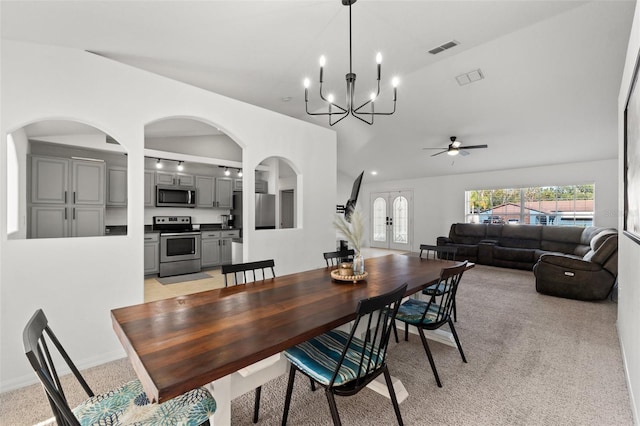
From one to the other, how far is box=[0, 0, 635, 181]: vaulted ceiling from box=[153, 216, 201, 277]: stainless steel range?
3212 millimetres

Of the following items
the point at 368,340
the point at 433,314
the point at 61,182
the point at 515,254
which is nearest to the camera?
the point at 368,340

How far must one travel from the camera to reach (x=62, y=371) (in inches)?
89.3

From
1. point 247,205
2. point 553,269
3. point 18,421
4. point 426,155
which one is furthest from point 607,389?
point 426,155

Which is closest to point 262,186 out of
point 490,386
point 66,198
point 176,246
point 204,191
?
point 204,191

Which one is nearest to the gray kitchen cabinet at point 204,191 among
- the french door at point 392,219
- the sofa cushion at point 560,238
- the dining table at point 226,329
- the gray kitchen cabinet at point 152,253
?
the gray kitchen cabinet at point 152,253

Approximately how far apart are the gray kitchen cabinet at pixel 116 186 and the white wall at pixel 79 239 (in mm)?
3088

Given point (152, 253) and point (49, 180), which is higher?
point (49, 180)

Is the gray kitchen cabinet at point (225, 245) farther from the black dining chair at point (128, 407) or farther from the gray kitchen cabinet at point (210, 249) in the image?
the black dining chair at point (128, 407)

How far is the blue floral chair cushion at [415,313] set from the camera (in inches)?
88.1

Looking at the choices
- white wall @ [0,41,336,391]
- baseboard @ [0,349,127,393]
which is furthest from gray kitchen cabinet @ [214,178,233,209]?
baseboard @ [0,349,127,393]

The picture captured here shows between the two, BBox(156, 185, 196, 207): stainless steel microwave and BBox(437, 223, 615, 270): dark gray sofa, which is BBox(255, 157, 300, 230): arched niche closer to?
BBox(156, 185, 196, 207): stainless steel microwave

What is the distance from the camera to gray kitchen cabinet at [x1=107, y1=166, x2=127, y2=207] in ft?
16.5

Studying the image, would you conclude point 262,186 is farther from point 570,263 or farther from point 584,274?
point 584,274

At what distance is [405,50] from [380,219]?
7.11m
